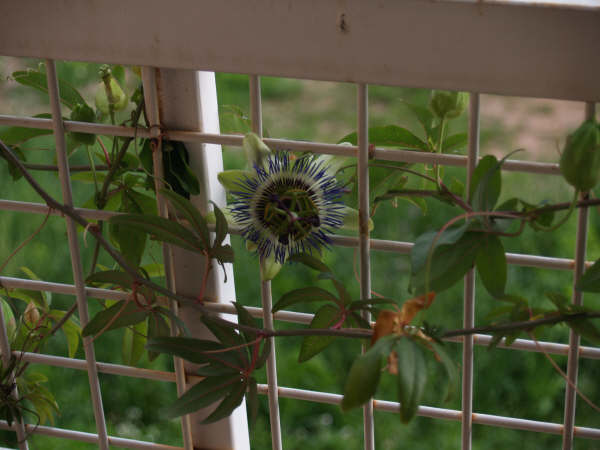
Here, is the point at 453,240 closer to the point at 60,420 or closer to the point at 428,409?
the point at 428,409

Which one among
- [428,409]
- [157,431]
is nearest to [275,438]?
[428,409]

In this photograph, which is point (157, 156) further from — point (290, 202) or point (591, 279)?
point (591, 279)

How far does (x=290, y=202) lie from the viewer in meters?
0.59

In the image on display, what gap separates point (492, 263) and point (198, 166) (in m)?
0.25

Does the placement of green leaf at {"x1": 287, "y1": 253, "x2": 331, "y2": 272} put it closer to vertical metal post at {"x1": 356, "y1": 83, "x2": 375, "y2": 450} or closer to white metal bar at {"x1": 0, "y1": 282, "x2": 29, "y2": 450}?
vertical metal post at {"x1": 356, "y1": 83, "x2": 375, "y2": 450}

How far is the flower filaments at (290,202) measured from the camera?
589 millimetres

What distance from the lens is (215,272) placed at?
69cm

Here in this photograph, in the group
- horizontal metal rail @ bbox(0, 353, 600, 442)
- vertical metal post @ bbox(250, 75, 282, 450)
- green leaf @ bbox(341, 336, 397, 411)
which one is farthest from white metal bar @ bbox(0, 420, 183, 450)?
green leaf @ bbox(341, 336, 397, 411)

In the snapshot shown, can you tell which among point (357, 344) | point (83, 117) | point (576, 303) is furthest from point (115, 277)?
point (357, 344)

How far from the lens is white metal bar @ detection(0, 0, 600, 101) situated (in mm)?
496

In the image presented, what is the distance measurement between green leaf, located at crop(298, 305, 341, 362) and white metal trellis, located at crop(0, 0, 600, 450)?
3cm

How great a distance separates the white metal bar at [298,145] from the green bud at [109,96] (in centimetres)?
2

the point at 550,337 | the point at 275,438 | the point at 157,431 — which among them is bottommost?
the point at 157,431

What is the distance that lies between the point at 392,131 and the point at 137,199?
0.77ft
